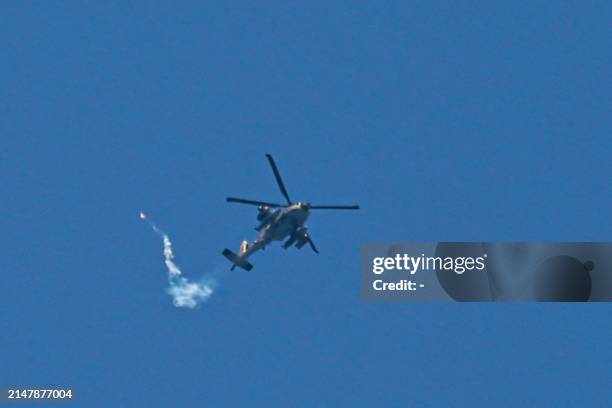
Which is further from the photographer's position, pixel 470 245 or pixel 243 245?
pixel 243 245

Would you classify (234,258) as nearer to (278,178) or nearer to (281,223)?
(281,223)

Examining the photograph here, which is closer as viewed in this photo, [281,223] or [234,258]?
[281,223]

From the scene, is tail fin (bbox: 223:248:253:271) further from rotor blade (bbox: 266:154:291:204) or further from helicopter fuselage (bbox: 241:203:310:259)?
rotor blade (bbox: 266:154:291:204)

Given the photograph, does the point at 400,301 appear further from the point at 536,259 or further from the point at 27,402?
the point at 27,402

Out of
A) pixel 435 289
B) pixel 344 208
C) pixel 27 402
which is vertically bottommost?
pixel 27 402

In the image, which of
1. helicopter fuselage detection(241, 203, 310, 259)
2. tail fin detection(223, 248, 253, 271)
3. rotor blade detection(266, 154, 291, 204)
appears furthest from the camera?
tail fin detection(223, 248, 253, 271)

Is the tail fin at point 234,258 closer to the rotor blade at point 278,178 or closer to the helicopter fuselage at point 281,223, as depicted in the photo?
the helicopter fuselage at point 281,223

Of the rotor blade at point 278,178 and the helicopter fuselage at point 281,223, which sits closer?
the rotor blade at point 278,178

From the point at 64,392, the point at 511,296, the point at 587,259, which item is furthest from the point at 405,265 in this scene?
the point at 64,392
